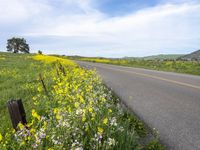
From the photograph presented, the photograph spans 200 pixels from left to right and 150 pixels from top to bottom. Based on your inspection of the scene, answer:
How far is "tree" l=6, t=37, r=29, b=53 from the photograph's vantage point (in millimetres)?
86688

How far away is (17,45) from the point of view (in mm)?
87375

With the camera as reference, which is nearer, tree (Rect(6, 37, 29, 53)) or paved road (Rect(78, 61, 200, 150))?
paved road (Rect(78, 61, 200, 150))

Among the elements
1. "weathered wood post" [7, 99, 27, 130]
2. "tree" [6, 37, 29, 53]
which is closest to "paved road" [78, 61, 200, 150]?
"weathered wood post" [7, 99, 27, 130]

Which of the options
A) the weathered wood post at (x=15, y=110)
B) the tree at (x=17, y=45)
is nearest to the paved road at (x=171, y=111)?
the weathered wood post at (x=15, y=110)

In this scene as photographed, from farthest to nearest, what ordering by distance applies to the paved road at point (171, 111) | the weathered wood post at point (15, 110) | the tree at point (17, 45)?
the tree at point (17, 45), the paved road at point (171, 111), the weathered wood post at point (15, 110)

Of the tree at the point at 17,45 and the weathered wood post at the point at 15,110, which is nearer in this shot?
the weathered wood post at the point at 15,110

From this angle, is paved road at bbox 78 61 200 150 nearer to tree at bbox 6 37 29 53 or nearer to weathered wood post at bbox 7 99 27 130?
weathered wood post at bbox 7 99 27 130

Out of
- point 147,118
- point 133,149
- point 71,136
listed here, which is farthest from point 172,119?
point 71,136

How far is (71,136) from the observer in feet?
11.8

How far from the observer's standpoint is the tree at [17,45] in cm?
8669

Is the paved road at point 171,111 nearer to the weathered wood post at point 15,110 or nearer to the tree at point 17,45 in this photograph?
the weathered wood post at point 15,110

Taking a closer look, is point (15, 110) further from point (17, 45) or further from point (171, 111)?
point (17, 45)

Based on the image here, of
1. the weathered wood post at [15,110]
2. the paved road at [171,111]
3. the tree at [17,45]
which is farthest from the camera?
the tree at [17,45]

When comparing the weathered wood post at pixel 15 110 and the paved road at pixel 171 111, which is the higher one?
the weathered wood post at pixel 15 110
